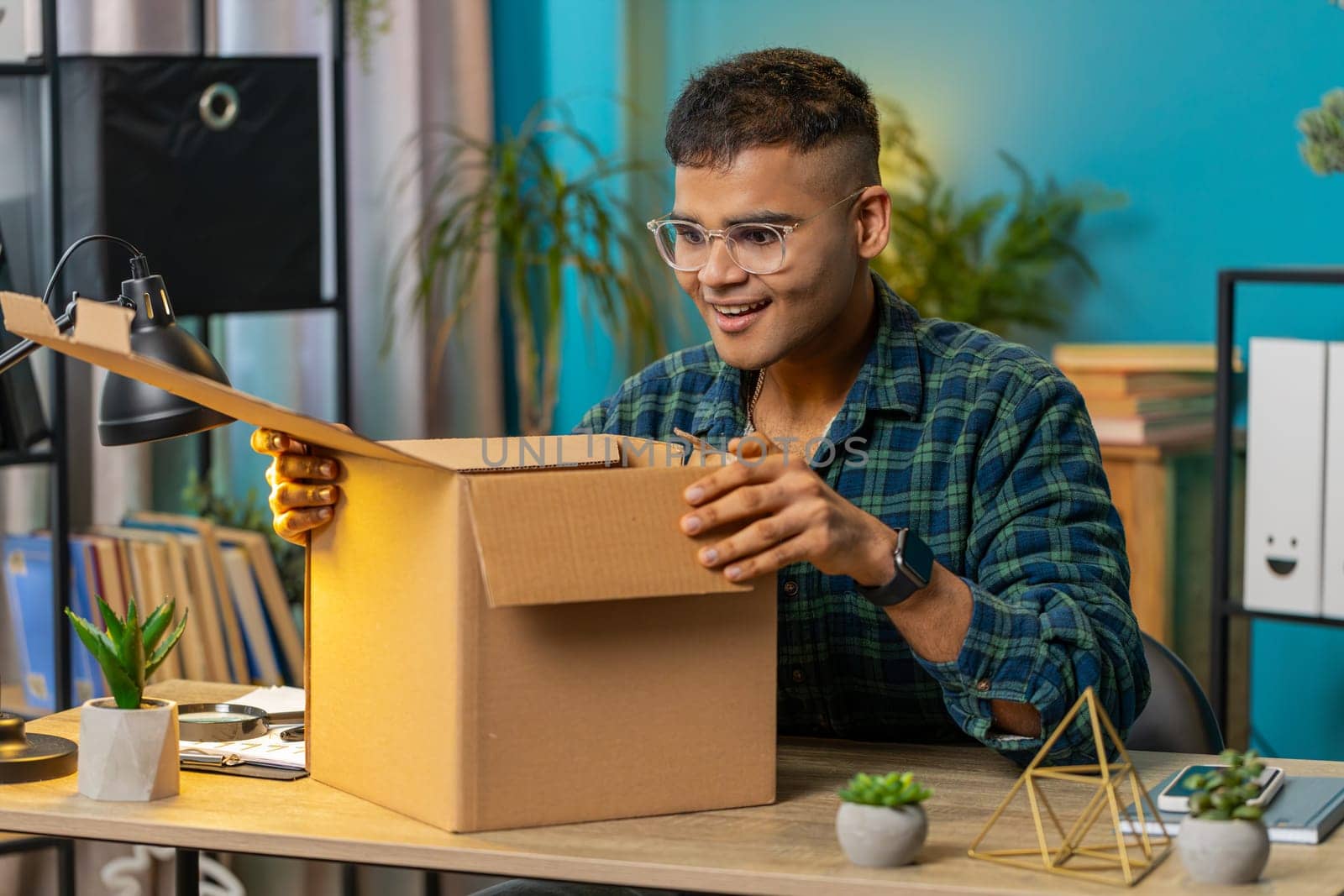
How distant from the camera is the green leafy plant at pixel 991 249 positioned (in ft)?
10.4

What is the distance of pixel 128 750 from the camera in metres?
1.31

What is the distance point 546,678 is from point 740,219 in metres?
0.56

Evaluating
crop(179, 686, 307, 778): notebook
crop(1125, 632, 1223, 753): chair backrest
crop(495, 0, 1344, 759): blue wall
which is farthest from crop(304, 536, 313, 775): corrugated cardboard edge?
crop(495, 0, 1344, 759): blue wall

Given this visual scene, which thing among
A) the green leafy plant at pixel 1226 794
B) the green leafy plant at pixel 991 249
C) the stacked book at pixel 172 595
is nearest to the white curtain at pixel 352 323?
the stacked book at pixel 172 595

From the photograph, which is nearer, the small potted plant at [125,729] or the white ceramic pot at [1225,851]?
the white ceramic pot at [1225,851]

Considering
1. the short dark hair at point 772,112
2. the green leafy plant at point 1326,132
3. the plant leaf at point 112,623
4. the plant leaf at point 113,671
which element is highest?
the green leafy plant at point 1326,132

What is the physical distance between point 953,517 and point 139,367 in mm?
807

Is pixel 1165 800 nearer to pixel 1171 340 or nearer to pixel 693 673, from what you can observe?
pixel 693 673

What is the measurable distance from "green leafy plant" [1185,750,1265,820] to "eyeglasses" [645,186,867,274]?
658 millimetres

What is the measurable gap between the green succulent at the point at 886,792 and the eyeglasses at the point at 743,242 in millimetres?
593

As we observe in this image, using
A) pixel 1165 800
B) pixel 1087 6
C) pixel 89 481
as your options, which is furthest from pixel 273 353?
pixel 1165 800

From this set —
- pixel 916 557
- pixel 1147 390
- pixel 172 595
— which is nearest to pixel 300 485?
pixel 916 557

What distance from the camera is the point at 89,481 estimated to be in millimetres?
2850

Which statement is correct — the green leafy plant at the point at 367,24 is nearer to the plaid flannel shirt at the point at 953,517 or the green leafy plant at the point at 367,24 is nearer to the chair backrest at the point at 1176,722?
the plaid flannel shirt at the point at 953,517
